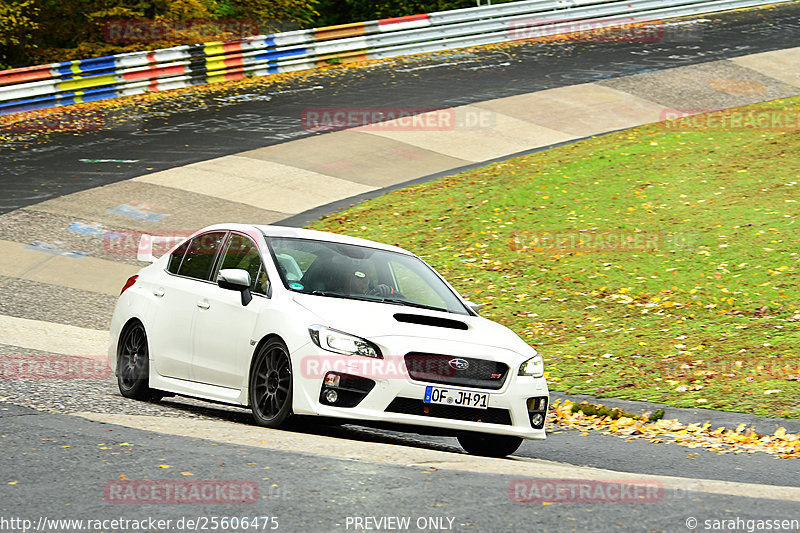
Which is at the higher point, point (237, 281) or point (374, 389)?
point (237, 281)

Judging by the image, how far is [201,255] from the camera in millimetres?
9148

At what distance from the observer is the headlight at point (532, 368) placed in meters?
7.86

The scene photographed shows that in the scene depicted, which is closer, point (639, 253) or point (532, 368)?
point (532, 368)

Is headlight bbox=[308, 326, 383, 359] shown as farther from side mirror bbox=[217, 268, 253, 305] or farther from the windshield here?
side mirror bbox=[217, 268, 253, 305]

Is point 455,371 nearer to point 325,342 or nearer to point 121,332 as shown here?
point 325,342

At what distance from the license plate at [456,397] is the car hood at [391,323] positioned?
1.22ft

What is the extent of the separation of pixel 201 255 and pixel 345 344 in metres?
2.30

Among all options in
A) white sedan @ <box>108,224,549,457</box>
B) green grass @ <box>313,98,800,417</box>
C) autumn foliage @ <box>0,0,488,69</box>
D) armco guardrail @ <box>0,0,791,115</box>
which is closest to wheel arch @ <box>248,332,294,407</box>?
white sedan @ <box>108,224,549,457</box>

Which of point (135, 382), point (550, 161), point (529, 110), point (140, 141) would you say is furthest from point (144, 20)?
point (135, 382)

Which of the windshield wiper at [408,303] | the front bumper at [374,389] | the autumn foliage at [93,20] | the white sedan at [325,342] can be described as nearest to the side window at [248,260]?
the white sedan at [325,342]

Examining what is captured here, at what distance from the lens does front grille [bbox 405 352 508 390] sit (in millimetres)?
7426

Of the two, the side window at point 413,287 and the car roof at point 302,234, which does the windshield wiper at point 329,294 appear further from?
the car roof at point 302,234

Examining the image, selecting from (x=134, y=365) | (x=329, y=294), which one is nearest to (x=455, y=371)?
(x=329, y=294)

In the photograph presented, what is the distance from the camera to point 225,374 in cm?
823
